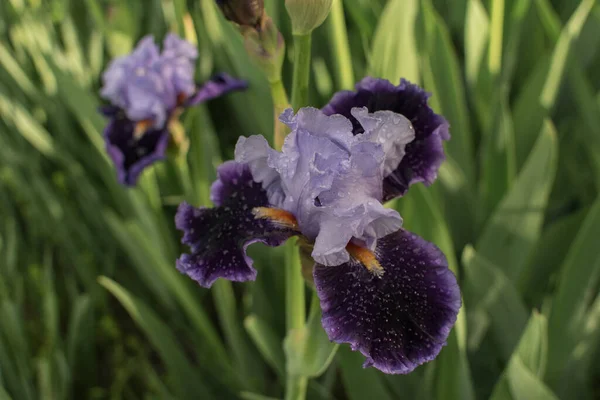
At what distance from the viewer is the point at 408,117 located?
1.89 ft

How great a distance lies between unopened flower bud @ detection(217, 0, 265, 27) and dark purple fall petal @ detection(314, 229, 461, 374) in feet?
0.82

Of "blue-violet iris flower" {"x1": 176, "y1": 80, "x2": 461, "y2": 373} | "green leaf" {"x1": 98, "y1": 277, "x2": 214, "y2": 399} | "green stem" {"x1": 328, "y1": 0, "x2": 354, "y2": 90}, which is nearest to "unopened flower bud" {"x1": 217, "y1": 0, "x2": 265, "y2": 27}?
"blue-violet iris flower" {"x1": 176, "y1": 80, "x2": 461, "y2": 373}

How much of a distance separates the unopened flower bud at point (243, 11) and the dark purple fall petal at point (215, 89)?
1.37 ft

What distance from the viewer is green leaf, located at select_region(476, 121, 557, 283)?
0.77 metres

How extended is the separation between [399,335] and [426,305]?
1.5 inches

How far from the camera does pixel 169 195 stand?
1.24 m

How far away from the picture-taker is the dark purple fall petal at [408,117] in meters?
0.56

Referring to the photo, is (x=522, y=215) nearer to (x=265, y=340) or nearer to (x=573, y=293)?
(x=573, y=293)

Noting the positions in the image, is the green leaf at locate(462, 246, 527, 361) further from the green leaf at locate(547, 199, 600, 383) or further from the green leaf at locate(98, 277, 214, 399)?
the green leaf at locate(98, 277, 214, 399)

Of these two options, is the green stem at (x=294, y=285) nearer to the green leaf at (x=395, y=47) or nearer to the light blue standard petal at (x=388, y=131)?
the light blue standard petal at (x=388, y=131)

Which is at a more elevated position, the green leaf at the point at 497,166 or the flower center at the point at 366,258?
the flower center at the point at 366,258

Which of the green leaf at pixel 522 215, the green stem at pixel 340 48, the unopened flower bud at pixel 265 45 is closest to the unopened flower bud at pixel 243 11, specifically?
the unopened flower bud at pixel 265 45

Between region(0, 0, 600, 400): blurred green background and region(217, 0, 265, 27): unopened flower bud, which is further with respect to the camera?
region(0, 0, 600, 400): blurred green background

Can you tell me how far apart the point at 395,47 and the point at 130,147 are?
48 centimetres
